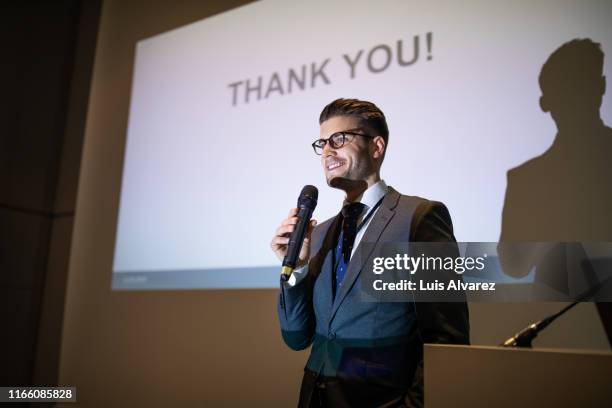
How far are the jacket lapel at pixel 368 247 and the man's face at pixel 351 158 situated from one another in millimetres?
156

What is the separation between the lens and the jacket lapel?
158 centimetres

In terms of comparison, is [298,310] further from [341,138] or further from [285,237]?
[341,138]

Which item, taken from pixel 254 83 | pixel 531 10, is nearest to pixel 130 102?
pixel 254 83

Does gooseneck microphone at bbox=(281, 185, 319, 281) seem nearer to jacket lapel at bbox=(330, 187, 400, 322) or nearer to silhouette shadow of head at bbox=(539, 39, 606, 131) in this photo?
jacket lapel at bbox=(330, 187, 400, 322)

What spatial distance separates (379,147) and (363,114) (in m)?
0.14

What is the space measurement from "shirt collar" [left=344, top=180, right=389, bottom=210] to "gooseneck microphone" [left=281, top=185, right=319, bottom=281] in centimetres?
21

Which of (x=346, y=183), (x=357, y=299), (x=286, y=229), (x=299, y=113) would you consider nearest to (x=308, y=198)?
(x=286, y=229)

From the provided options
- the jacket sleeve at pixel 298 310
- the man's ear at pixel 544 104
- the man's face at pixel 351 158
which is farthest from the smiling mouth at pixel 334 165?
the man's ear at pixel 544 104

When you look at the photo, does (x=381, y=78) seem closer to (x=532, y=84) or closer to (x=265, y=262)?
(x=532, y=84)

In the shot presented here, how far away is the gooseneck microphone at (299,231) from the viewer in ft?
4.95

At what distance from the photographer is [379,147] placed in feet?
6.12

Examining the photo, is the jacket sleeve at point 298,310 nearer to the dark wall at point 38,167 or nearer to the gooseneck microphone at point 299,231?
the gooseneck microphone at point 299,231

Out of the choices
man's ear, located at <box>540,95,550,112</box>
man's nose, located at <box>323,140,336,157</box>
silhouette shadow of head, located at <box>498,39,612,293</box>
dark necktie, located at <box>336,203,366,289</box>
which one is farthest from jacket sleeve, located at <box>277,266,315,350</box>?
man's ear, located at <box>540,95,550,112</box>

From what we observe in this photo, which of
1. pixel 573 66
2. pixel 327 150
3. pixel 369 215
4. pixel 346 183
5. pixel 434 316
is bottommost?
pixel 434 316
